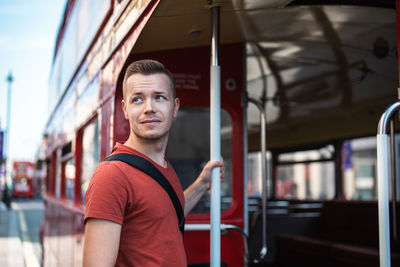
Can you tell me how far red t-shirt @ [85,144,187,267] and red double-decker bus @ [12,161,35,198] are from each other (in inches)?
1626

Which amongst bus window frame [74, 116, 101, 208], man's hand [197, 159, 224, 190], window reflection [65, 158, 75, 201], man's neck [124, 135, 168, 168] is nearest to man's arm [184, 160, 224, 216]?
man's hand [197, 159, 224, 190]

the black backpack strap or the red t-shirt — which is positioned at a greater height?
the black backpack strap

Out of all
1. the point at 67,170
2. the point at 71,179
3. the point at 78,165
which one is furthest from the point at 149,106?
the point at 67,170

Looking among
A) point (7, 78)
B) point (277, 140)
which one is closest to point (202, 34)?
point (277, 140)

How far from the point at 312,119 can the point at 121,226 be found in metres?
6.35

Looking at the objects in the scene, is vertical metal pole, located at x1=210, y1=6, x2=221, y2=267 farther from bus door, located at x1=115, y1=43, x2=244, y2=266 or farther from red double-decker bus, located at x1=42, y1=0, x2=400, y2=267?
bus door, located at x1=115, y1=43, x2=244, y2=266

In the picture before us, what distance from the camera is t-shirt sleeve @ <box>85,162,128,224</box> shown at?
1576mm

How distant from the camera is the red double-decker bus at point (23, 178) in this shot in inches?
1601

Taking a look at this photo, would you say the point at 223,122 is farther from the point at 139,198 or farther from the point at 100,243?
the point at 100,243

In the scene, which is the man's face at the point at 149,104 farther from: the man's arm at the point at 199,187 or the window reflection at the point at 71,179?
the window reflection at the point at 71,179

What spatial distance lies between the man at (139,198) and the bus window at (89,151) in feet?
6.07

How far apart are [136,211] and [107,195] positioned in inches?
5.2

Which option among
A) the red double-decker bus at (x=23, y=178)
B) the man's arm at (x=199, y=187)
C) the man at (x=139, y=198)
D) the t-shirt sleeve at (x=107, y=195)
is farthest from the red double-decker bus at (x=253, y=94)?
the red double-decker bus at (x=23, y=178)

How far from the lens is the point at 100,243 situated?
1.57m
